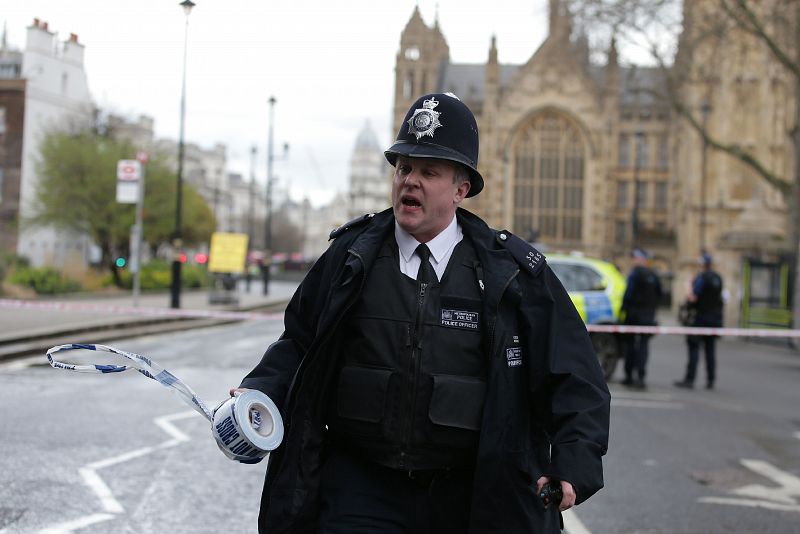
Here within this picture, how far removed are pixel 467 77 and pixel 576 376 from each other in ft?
285

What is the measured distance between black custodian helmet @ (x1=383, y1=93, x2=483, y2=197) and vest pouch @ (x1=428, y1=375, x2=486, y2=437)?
0.69 meters

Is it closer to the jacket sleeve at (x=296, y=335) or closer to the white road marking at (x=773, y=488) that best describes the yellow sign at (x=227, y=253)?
the white road marking at (x=773, y=488)

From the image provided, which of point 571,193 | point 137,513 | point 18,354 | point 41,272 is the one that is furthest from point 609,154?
point 137,513

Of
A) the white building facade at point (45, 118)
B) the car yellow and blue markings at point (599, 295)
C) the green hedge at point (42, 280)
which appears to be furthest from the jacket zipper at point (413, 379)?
the white building facade at point (45, 118)

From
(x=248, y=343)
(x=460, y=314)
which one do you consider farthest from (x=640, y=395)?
(x=460, y=314)

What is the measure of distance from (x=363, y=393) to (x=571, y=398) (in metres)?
0.63

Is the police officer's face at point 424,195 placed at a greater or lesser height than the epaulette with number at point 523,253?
greater

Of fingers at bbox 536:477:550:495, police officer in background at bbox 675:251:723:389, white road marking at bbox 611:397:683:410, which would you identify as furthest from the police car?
fingers at bbox 536:477:550:495

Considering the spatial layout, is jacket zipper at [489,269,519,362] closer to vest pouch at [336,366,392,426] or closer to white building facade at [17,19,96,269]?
vest pouch at [336,366,392,426]

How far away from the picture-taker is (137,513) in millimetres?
5500

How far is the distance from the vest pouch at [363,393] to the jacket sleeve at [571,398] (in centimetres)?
49

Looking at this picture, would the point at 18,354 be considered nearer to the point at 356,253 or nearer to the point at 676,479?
the point at 676,479

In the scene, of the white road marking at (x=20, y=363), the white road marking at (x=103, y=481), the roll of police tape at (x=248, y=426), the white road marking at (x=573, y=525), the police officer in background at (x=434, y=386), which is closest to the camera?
the roll of police tape at (x=248, y=426)

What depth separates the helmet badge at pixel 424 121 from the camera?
303 cm
